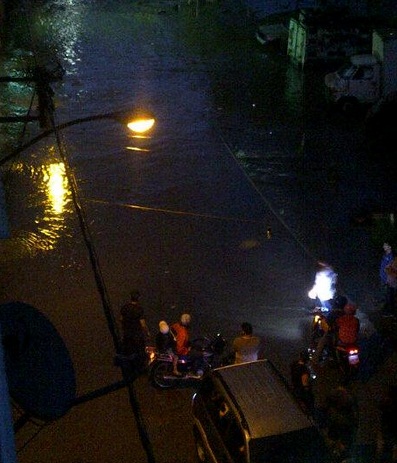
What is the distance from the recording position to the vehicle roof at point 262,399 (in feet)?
22.3

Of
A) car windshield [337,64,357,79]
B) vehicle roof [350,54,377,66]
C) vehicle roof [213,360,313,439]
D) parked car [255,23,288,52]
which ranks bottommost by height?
vehicle roof [213,360,313,439]

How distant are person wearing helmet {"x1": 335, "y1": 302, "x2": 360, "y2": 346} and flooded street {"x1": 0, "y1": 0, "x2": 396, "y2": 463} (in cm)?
115

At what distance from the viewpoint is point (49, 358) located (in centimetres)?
429

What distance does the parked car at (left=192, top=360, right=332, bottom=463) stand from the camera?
667 centimetres

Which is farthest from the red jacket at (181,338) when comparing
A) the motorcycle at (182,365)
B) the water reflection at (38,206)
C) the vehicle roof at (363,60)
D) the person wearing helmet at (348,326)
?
the vehicle roof at (363,60)

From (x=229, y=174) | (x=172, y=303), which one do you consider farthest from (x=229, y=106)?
(x=172, y=303)

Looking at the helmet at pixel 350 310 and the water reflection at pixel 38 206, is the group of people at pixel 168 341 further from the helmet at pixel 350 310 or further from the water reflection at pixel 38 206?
the water reflection at pixel 38 206

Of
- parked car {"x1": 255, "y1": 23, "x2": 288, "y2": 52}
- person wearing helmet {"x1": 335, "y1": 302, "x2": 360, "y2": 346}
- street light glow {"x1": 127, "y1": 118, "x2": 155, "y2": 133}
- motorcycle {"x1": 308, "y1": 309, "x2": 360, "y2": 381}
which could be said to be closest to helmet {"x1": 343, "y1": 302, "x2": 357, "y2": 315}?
person wearing helmet {"x1": 335, "y1": 302, "x2": 360, "y2": 346}

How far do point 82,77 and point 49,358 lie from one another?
941 inches

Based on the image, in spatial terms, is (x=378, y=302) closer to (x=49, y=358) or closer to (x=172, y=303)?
(x=172, y=303)

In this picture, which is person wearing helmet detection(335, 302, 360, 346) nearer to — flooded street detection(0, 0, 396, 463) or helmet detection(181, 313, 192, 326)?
flooded street detection(0, 0, 396, 463)

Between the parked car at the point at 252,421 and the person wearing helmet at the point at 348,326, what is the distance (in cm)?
181

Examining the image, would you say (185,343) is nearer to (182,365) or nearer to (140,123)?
(182,365)

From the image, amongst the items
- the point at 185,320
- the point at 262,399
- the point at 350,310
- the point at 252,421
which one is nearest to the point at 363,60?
the point at 350,310
